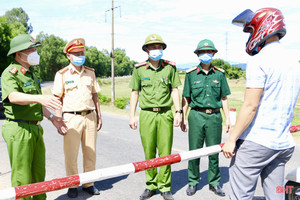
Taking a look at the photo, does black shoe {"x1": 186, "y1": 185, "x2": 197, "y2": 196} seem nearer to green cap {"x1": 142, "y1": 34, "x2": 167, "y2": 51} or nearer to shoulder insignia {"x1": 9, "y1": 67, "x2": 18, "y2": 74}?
green cap {"x1": 142, "y1": 34, "x2": 167, "y2": 51}

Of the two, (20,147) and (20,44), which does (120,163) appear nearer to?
(20,147)

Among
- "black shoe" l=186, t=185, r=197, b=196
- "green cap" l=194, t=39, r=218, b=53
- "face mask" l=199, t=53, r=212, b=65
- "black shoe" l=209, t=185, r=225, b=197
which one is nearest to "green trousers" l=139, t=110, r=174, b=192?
"black shoe" l=186, t=185, r=197, b=196

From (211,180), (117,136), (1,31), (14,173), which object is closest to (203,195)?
(211,180)

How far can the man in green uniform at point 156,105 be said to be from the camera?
4160 mm

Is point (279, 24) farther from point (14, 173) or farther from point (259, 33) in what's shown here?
point (14, 173)

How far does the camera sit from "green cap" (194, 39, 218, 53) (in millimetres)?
4359

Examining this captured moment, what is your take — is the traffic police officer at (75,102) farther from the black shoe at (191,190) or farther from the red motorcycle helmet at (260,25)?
the red motorcycle helmet at (260,25)

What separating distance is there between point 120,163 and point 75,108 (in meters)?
2.28

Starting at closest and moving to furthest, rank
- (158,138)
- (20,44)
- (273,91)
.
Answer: (273,91)
(20,44)
(158,138)

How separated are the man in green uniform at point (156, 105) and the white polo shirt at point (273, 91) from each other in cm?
184

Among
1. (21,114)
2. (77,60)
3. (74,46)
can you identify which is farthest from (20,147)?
(74,46)

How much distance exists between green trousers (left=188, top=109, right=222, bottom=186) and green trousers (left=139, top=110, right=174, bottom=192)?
0.42m

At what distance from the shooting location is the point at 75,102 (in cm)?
414

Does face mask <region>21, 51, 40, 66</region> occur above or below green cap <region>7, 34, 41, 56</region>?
below
